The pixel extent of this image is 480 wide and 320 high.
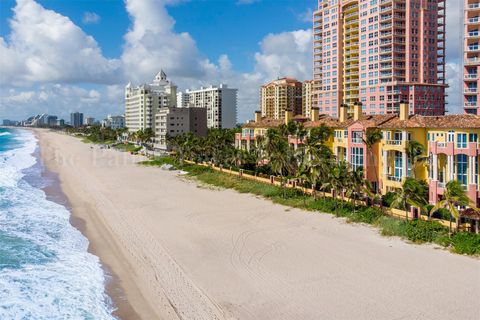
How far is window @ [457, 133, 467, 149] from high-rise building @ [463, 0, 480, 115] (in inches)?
1034

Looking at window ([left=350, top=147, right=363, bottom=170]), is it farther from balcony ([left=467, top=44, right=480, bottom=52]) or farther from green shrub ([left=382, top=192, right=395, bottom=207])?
balcony ([left=467, top=44, right=480, bottom=52])

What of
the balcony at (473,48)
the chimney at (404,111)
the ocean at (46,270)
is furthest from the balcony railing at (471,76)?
the ocean at (46,270)

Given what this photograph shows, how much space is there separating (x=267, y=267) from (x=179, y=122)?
337ft

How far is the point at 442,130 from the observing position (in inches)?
1375

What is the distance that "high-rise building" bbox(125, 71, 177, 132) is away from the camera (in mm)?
153125

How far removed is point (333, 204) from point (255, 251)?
12.9 m

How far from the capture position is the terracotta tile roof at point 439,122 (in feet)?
108

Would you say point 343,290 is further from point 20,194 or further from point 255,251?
point 20,194

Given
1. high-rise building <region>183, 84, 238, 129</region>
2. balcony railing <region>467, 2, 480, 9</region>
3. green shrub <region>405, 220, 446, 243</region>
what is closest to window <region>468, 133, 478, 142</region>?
green shrub <region>405, 220, 446, 243</region>

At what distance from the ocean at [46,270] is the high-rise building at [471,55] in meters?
51.2

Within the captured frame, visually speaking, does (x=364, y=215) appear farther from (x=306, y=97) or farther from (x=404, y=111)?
(x=306, y=97)

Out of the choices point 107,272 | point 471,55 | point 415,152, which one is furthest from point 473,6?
point 107,272

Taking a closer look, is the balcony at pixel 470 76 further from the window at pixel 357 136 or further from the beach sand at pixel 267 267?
the beach sand at pixel 267 267

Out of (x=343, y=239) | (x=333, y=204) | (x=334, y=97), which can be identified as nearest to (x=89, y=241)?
(x=343, y=239)
